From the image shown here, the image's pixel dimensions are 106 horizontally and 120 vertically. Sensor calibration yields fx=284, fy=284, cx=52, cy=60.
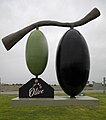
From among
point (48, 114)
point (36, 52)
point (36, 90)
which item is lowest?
point (48, 114)

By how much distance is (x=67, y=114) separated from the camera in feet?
44.5

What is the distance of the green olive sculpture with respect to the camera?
838 cm

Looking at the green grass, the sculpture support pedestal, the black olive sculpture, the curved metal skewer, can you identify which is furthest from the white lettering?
the green grass

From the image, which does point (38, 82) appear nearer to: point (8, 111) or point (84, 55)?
point (84, 55)

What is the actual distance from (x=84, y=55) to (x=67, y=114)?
6.19 m

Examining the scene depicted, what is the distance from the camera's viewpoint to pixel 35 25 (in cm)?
868

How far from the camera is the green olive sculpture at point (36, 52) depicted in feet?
27.5

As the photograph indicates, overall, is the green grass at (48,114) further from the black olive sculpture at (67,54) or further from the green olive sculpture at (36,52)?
the green olive sculpture at (36,52)

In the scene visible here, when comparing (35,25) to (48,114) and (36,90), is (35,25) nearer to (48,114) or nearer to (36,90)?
(36,90)

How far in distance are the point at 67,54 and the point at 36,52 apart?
3.24ft

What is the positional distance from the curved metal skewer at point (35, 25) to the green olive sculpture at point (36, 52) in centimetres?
24

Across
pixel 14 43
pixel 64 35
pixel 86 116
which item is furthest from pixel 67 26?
pixel 86 116

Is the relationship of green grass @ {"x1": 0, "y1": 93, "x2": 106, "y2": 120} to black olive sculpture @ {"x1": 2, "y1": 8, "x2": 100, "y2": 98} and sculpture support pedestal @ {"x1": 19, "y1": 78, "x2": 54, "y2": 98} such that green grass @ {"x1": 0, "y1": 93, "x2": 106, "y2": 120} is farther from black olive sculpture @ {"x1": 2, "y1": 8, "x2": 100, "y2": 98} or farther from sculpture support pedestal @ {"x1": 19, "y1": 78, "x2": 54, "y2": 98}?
black olive sculpture @ {"x1": 2, "y1": 8, "x2": 100, "y2": 98}

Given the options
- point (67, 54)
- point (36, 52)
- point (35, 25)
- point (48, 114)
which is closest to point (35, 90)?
point (36, 52)
